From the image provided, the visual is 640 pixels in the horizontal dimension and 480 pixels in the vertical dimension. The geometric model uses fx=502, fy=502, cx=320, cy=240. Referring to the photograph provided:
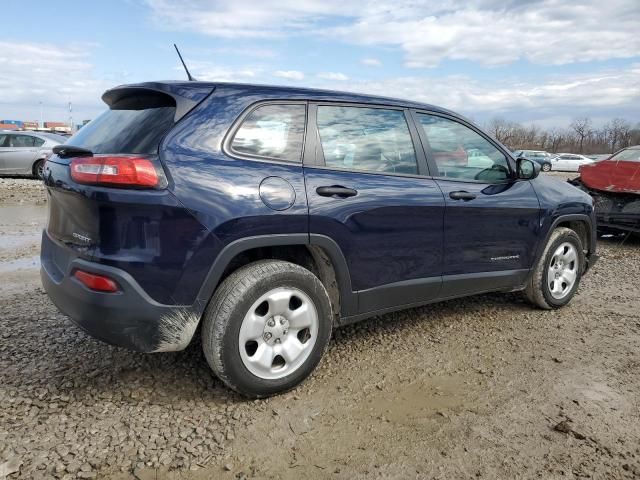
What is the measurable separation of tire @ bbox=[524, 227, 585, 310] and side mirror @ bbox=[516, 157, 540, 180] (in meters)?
0.69

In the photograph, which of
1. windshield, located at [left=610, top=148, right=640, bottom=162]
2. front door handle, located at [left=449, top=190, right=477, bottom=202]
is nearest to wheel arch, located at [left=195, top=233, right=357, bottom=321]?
front door handle, located at [left=449, top=190, right=477, bottom=202]

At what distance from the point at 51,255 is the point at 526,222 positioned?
3513 millimetres

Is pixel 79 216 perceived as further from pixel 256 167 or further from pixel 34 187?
pixel 34 187

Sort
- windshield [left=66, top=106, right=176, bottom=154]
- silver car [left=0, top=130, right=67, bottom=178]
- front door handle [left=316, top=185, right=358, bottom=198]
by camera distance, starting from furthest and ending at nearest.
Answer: silver car [left=0, top=130, right=67, bottom=178] → front door handle [left=316, top=185, right=358, bottom=198] → windshield [left=66, top=106, right=176, bottom=154]

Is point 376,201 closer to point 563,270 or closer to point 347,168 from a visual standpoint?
point 347,168

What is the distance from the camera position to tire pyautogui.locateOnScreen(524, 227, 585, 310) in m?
4.44

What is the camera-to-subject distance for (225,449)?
8.06ft

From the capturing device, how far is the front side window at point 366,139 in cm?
318

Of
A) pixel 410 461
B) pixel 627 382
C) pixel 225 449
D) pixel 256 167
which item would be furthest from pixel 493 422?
pixel 256 167

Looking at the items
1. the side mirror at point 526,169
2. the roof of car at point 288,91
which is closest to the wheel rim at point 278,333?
the roof of car at point 288,91

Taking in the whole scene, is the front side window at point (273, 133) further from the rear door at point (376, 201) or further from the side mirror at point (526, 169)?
the side mirror at point (526, 169)

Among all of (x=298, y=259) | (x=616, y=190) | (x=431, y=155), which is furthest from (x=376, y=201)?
(x=616, y=190)

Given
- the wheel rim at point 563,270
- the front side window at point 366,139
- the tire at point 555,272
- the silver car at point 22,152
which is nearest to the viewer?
the front side window at point 366,139

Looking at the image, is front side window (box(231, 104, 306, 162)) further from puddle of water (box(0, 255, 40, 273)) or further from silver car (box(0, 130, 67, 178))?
silver car (box(0, 130, 67, 178))
